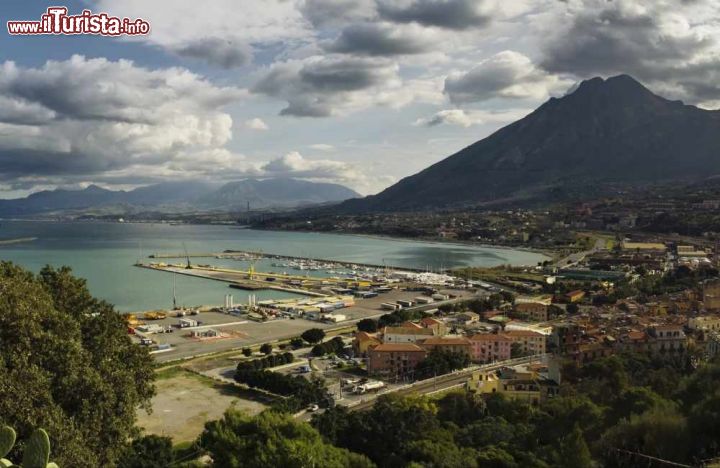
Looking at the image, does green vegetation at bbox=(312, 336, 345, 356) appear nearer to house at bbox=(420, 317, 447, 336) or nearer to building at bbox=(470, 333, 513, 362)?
house at bbox=(420, 317, 447, 336)

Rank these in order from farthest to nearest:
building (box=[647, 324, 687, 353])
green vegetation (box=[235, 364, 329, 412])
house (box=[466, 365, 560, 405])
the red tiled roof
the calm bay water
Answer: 1. the calm bay water
2. the red tiled roof
3. building (box=[647, 324, 687, 353])
4. green vegetation (box=[235, 364, 329, 412])
5. house (box=[466, 365, 560, 405])

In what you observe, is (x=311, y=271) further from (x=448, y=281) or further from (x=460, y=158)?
(x=460, y=158)

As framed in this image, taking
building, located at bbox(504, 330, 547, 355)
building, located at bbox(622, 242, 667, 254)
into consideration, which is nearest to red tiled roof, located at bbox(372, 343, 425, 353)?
building, located at bbox(504, 330, 547, 355)

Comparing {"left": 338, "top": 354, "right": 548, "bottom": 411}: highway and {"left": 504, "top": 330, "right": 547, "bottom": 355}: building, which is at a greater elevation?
{"left": 504, "top": 330, "right": 547, "bottom": 355}: building

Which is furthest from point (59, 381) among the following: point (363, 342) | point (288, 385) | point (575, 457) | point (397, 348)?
point (363, 342)

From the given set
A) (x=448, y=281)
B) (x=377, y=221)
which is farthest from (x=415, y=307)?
(x=377, y=221)

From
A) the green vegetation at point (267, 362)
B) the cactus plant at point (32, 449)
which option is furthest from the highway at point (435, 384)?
the cactus plant at point (32, 449)
